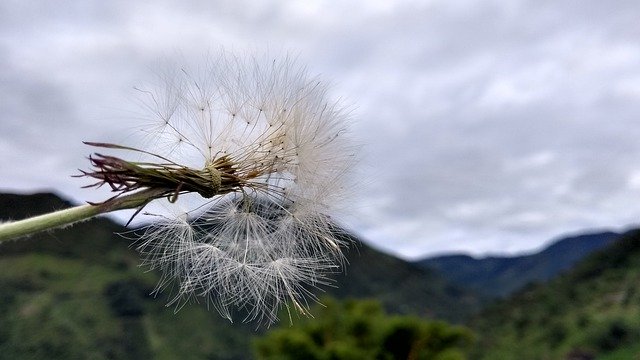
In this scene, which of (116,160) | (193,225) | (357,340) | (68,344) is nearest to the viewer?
(116,160)

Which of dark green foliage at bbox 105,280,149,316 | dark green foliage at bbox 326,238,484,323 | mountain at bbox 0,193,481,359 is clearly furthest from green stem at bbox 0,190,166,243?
dark green foliage at bbox 326,238,484,323

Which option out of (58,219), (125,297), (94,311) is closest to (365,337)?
(58,219)

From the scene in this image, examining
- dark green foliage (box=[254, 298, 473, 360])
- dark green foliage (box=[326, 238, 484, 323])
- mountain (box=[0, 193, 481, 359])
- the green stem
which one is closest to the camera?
the green stem

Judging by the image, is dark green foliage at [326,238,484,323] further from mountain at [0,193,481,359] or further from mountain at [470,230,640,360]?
mountain at [470,230,640,360]

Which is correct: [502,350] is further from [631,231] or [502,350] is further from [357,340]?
[357,340]

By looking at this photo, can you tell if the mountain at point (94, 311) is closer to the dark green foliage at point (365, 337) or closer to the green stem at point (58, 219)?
the dark green foliage at point (365, 337)

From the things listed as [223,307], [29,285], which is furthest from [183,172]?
[29,285]
